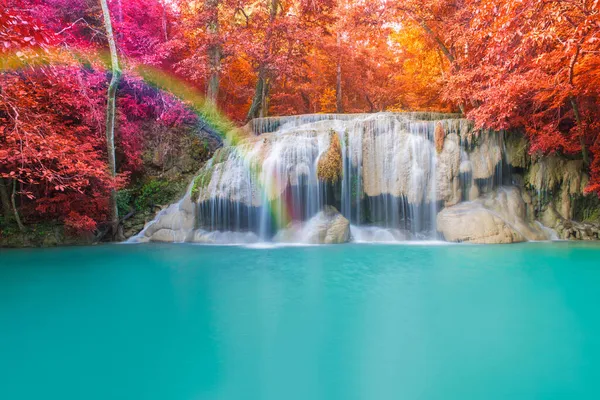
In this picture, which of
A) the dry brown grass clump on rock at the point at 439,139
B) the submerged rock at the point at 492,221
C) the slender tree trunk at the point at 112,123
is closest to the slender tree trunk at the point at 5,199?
the slender tree trunk at the point at 112,123

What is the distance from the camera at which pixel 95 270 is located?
263 inches

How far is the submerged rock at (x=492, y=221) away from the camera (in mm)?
9312

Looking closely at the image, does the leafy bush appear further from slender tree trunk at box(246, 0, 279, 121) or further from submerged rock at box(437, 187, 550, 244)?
submerged rock at box(437, 187, 550, 244)

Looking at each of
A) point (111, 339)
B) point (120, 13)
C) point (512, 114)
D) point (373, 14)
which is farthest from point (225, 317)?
point (373, 14)

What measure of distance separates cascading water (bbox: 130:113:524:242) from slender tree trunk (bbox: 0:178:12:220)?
4535 millimetres

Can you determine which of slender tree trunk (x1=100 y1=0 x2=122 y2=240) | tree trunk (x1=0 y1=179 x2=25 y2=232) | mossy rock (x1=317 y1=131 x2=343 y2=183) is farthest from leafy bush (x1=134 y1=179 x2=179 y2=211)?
mossy rock (x1=317 y1=131 x2=343 y2=183)

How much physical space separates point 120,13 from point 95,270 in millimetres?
9845

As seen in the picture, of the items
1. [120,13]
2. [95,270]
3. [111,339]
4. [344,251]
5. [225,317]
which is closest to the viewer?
[111,339]

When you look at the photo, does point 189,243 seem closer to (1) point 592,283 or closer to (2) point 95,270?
(2) point 95,270

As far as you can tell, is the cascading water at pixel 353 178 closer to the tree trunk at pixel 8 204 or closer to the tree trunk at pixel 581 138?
the tree trunk at pixel 581 138

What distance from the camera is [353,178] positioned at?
35.9 feet

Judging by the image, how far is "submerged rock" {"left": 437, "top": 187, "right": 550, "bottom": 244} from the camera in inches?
367

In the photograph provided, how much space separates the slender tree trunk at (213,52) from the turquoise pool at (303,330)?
351 inches

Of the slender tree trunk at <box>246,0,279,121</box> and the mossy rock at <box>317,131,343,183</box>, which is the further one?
the slender tree trunk at <box>246,0,279,121</box>
